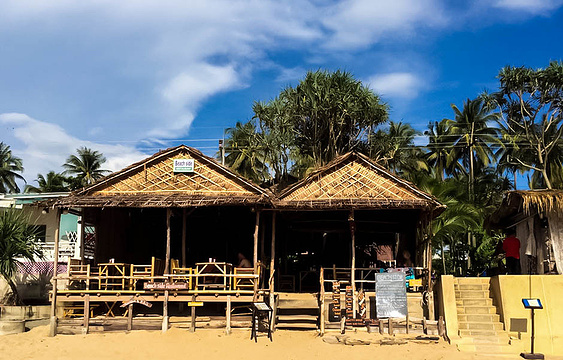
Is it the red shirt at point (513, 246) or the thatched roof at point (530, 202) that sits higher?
the thatched roof at point (530, 202)

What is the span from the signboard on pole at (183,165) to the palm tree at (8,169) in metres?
27.8

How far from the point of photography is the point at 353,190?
15094mm

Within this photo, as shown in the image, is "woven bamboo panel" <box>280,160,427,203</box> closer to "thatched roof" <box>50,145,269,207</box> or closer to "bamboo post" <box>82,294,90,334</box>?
"thatched roof" <box>50,145,269,207</box>

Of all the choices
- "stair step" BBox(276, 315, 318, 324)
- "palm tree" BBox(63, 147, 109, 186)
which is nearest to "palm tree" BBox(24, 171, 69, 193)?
"palm tree" BBox(63, 147, 109, 186)

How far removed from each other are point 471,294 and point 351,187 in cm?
417

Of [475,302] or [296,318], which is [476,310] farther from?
[296,318]

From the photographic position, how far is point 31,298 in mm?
18875

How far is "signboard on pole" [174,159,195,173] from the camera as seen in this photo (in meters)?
15.4

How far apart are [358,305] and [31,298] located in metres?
11.8

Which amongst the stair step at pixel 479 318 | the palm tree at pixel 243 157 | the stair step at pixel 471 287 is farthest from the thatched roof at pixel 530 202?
the palm tree at pixel 243 157

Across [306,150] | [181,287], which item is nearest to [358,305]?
[181,287]

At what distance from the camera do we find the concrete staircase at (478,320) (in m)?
12.0

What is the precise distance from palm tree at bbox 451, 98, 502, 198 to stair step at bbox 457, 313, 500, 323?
22.0 m

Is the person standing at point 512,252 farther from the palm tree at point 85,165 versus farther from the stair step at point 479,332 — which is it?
the palm tree at point 85,165
